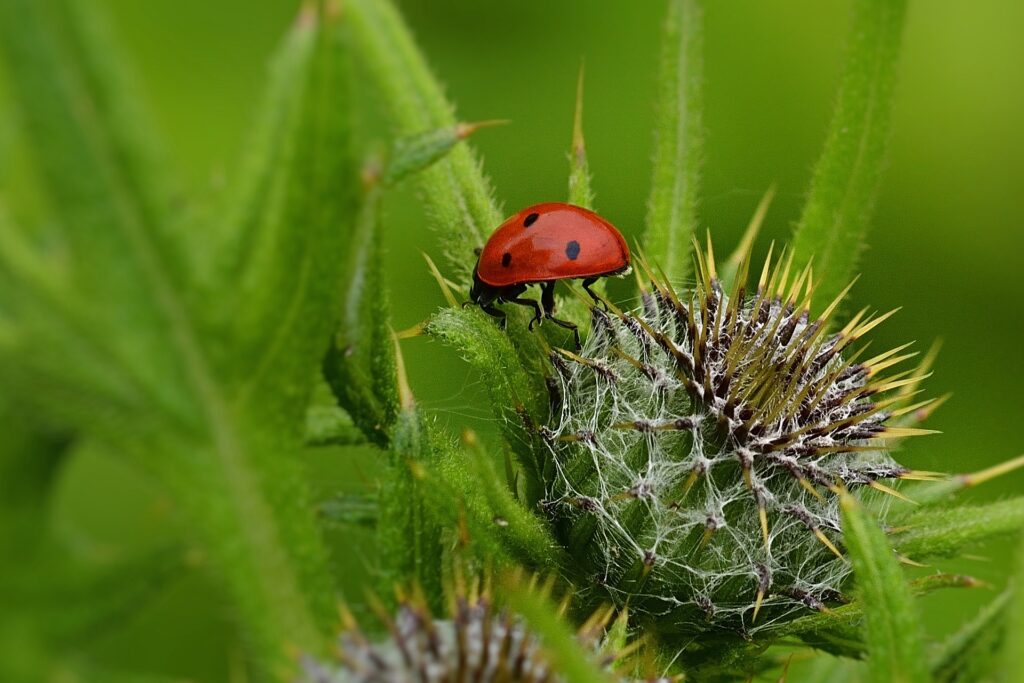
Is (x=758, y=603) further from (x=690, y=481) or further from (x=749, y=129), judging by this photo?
(x=749, y=129)

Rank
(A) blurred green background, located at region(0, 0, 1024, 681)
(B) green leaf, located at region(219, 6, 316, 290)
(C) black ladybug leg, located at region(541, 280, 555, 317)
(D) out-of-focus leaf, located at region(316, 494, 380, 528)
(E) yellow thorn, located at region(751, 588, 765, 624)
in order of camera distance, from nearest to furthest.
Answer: (B) green leaf, located at region(219, 6, 316, 290) < (E) yellow thorn, located at region(751, 588, 765, 624) < (D) out-of-focus leaf, located at region(316, 494, 380, 528) < (C) black ladybug leg, located at region(541, 280, 555, 317) < (A) blurred green background, located at region(0, 0, 1024, 681)

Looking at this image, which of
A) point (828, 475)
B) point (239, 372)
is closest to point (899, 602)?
point (828, 475)

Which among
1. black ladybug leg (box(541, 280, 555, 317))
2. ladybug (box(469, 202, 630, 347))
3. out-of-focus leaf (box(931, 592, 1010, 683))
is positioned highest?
ladybug (box(469, 202, 630, 347))

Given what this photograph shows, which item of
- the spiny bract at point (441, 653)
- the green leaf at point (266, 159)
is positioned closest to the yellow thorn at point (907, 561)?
the spiny bract at point (441, 653)

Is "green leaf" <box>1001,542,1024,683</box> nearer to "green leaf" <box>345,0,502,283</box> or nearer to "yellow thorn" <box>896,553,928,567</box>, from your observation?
"yellow thorn" <box>896,553,928,567</box>

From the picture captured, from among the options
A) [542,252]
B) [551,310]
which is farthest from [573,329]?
[542,252]

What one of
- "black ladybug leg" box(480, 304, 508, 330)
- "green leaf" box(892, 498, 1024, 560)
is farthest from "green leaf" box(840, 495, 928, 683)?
"black ladybug leg" box(480, 304, 508, 330)

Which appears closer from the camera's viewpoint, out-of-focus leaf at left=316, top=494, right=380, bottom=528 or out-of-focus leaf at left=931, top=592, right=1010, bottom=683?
out-of-focus leaf at left=931, top=592, right=1010, bottom=683
